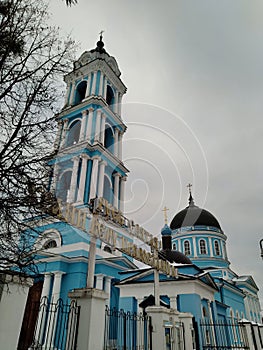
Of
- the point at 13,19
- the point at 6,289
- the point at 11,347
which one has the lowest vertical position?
the point at 11,347

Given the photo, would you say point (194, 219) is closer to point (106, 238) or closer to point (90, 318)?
point (106, 238)

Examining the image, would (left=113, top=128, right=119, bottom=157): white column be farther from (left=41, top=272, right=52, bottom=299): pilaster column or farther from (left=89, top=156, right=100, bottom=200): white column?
(left=41, top=272, right=52, bottom=299): pilaster column

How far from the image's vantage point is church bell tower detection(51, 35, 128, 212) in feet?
63.2

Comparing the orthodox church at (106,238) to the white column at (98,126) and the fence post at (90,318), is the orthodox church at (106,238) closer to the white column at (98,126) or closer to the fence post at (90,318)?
the white column at (98,126)

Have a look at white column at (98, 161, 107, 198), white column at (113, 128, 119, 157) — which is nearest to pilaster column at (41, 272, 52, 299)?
white column at (98, 161, 107, 198)

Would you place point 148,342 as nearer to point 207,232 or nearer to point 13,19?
point 13,19

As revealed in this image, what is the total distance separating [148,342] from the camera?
7215 millimetres

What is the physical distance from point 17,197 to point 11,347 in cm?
236

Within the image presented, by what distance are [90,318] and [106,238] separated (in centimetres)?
212

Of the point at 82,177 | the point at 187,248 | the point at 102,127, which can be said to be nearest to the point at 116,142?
the point at 102,127

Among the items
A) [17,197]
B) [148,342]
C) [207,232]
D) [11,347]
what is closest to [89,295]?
[11,347]

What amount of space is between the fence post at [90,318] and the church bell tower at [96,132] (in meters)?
11.9

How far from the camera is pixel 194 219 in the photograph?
117 feet

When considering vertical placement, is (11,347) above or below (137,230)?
below
